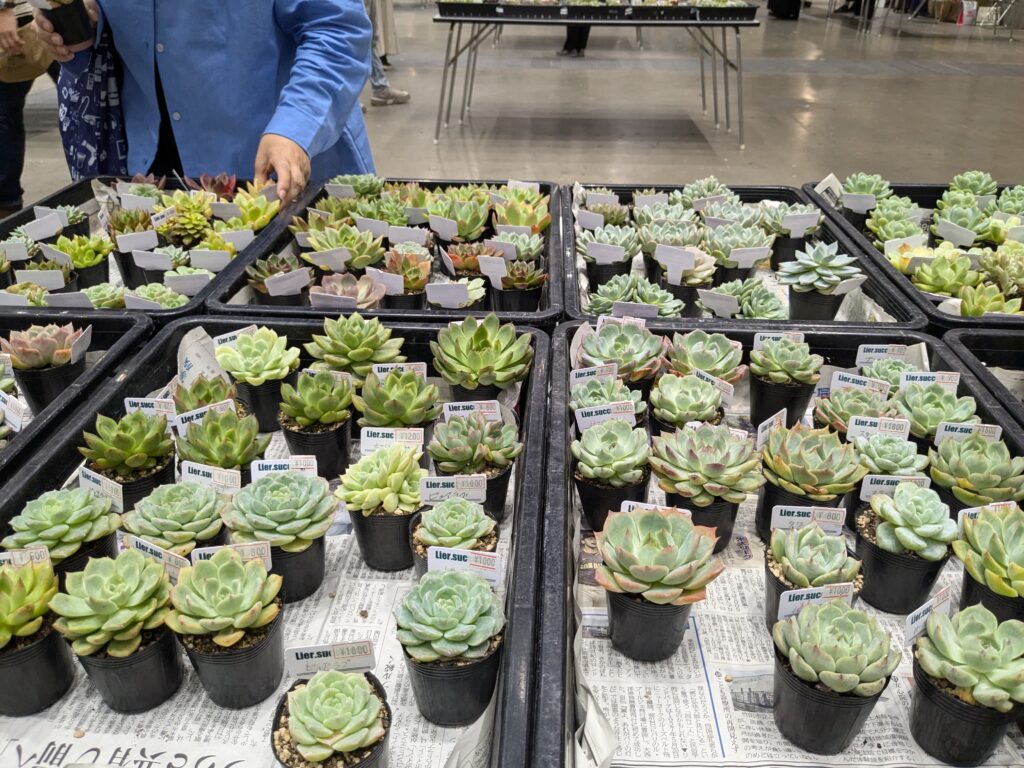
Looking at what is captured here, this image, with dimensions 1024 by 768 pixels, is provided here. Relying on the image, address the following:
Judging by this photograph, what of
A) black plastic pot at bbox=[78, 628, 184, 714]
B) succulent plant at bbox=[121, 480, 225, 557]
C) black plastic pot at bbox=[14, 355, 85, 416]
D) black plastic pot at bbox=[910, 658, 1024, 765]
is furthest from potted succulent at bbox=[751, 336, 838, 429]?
black plastic pot at bbox=[14, 355, 85, 416]

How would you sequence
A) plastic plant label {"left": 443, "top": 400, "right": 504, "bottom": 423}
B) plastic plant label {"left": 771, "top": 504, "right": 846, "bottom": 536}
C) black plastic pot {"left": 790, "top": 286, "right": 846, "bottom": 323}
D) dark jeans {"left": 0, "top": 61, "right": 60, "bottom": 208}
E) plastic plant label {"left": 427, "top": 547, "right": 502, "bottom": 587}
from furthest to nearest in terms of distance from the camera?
dark jeans {"left": 0, "top": 61, "right": 60, "bottom": 208} → black plastic pot {"left": 790, "top": 286, "right": 846, "bottom": 323} → plastic plant label {"left": 443, "top": 400, "right": 504, "bottom": 423} → plastic plant label {"left": 771, "top": 504, "right": 846, "bottom": 536} → plastic plant label {"left": 427, "top": 547, "right": 502, "bottom": 587}

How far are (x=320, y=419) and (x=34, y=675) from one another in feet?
1.96

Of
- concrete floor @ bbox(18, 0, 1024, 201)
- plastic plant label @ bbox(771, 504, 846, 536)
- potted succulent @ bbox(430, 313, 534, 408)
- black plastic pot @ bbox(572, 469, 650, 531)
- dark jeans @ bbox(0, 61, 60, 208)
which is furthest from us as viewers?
concrete floor @ bbox(18, 0, 1024, 201)

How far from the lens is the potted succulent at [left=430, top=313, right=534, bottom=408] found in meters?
1.50

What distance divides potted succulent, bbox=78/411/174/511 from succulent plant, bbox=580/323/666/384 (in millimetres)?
805

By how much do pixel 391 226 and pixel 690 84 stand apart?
6573mm

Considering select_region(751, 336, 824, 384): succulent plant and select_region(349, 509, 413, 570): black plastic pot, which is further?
select_region(751, 336, 824, 384): succulent plant

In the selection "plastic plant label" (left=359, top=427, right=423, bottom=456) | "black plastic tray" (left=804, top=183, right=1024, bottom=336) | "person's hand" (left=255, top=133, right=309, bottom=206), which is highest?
"person's hand" (left=255, top=133, right=309, bottom=206)

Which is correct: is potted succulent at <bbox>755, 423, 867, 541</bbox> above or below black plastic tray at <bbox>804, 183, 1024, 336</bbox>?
below

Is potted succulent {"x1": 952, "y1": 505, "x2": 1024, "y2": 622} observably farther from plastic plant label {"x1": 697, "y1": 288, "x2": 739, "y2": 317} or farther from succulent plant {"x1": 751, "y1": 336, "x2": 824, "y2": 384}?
plastic plant label {"x1": 697, "y1": 288, "x2": 739, "y2": 317}

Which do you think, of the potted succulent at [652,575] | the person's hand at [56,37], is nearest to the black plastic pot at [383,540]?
the potted succulent at [652,575]

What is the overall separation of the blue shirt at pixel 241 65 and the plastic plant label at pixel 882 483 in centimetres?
158

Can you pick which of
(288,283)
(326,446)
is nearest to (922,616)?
(326,446)

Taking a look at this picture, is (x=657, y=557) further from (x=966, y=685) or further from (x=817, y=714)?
(x=966, y=685)
